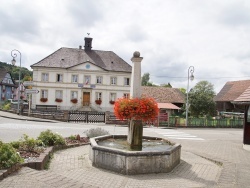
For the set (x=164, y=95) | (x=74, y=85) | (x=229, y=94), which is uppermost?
(x=74, y=85)

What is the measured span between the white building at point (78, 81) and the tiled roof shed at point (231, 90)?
72.6 ft

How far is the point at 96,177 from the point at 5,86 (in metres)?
72.9

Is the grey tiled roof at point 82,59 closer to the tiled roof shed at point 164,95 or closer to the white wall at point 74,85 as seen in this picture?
the white wall at point 74,85

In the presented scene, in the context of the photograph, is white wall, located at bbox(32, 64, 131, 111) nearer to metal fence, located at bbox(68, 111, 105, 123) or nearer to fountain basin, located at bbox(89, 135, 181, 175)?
metal fence, located at bbox(68, 111, 105, 123)

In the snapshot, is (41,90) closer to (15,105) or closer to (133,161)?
(15,105)

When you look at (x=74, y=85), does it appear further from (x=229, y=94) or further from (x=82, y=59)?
(x=229, y=94)

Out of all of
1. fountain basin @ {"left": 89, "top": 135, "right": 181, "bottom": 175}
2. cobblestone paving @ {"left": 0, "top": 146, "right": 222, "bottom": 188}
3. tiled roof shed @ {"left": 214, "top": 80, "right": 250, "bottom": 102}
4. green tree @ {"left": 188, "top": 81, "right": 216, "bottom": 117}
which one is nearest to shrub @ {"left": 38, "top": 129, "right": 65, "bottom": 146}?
cobblestone paving @ {"left": 0, "top": 146, "right": 222, "bottom": 188}

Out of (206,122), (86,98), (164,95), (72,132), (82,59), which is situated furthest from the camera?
(164,95)

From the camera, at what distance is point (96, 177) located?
686 cm

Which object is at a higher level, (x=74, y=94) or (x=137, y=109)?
(x=74, y=94)

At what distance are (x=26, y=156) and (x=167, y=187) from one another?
159 inches

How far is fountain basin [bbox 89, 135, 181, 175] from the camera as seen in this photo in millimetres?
7344

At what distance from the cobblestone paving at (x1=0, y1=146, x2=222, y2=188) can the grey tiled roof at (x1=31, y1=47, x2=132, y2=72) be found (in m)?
38.5

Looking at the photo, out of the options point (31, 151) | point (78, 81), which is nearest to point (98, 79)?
point (78, 81)
